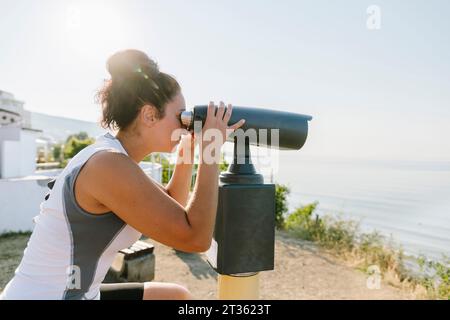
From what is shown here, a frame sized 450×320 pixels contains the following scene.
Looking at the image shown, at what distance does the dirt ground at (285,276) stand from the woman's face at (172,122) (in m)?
2.77

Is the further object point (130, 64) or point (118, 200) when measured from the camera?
point (130, 64)

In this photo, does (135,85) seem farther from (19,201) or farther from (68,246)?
(19,201)

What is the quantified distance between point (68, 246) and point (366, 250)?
16.7ft

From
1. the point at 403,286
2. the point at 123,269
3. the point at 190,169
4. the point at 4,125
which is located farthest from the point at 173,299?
the point at 4,125

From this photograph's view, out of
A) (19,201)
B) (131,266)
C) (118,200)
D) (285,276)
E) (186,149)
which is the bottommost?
(285,276)

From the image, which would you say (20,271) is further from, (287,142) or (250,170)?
(287,142)

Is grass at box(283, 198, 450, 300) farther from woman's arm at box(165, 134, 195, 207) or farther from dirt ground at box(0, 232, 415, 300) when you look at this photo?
woman's arm at box(165, 134, 195, 207)

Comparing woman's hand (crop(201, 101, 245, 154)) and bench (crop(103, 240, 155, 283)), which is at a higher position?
woman's hand (crop(201, 101, 245, 154))

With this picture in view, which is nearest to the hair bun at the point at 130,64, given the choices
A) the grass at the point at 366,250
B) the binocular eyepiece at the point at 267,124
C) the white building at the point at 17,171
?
the binocular eyepiece at the point at 267,124

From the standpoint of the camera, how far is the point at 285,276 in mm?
4352

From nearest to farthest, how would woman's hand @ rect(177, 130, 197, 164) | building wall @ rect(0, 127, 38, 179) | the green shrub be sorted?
woman's hand @ rect(177, 130, 197, 164) < building wall @ rect(0, 127, 38, 179) < the green shrub

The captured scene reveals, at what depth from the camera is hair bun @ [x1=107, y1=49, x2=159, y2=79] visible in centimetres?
125

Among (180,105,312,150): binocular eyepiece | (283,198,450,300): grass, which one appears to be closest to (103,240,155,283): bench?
(180,105,312,150): binocular eyepiece

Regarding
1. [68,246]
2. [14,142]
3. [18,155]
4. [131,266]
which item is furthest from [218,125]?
[14,142]
